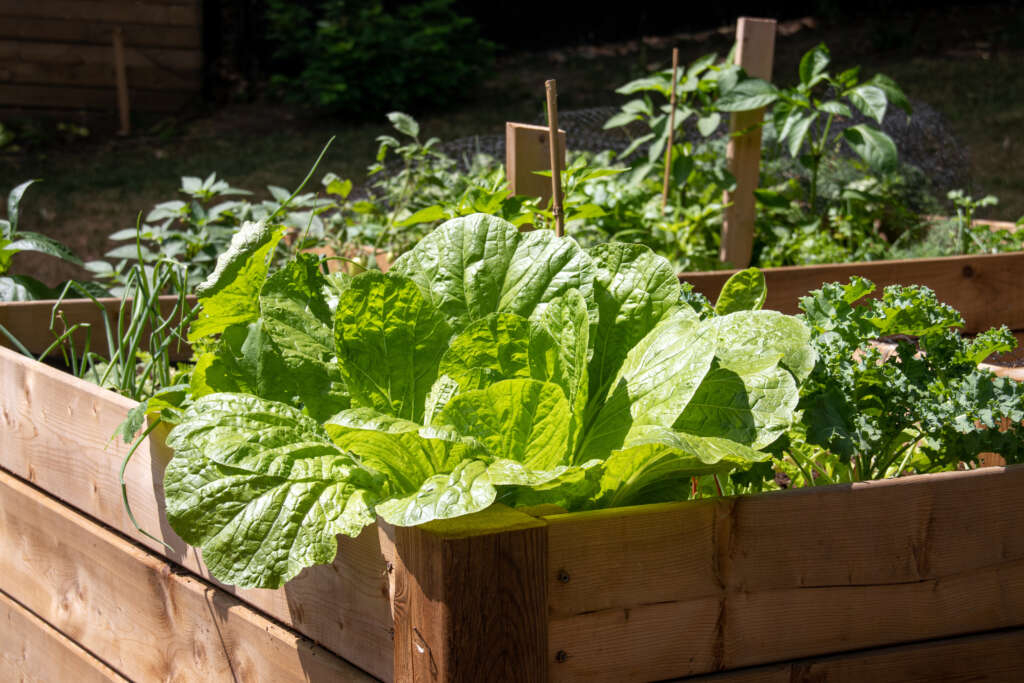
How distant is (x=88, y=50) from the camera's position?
996 centimetres

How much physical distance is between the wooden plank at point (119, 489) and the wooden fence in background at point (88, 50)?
919cm

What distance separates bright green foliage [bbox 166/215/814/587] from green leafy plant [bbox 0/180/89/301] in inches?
27.7

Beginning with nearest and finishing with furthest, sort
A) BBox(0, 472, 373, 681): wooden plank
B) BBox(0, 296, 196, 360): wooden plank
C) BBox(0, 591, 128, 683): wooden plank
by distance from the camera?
1. BBox(0, 472, 373, 681): wooden plank
2. BBox(0, 591, 128, 683): wooden plank
3. BBox(0, 296, 196, 360): wooden plank

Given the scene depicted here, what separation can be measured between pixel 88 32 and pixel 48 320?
29.8ft

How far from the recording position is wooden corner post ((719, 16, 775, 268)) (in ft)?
10.5

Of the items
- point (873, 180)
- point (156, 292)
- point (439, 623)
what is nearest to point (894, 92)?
point (873, 180)

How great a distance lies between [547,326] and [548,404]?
14cm

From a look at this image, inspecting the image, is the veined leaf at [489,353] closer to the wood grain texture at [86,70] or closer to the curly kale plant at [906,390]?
the curly kale plant at [906,390]

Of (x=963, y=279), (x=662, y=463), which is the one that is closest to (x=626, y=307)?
(x=662, y=463)

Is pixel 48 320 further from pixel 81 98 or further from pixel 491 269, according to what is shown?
pixel 81 98

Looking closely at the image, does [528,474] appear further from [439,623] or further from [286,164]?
[286,164]

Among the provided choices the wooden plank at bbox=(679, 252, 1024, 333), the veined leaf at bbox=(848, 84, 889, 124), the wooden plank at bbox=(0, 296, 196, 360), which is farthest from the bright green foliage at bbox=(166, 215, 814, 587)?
the veined leaf at bbox=(848, 84, 889, 124)

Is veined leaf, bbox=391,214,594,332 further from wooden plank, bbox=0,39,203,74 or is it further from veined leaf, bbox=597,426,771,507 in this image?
wooden plank, bbox=0,39,203,74

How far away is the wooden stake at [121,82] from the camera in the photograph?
9602mm
